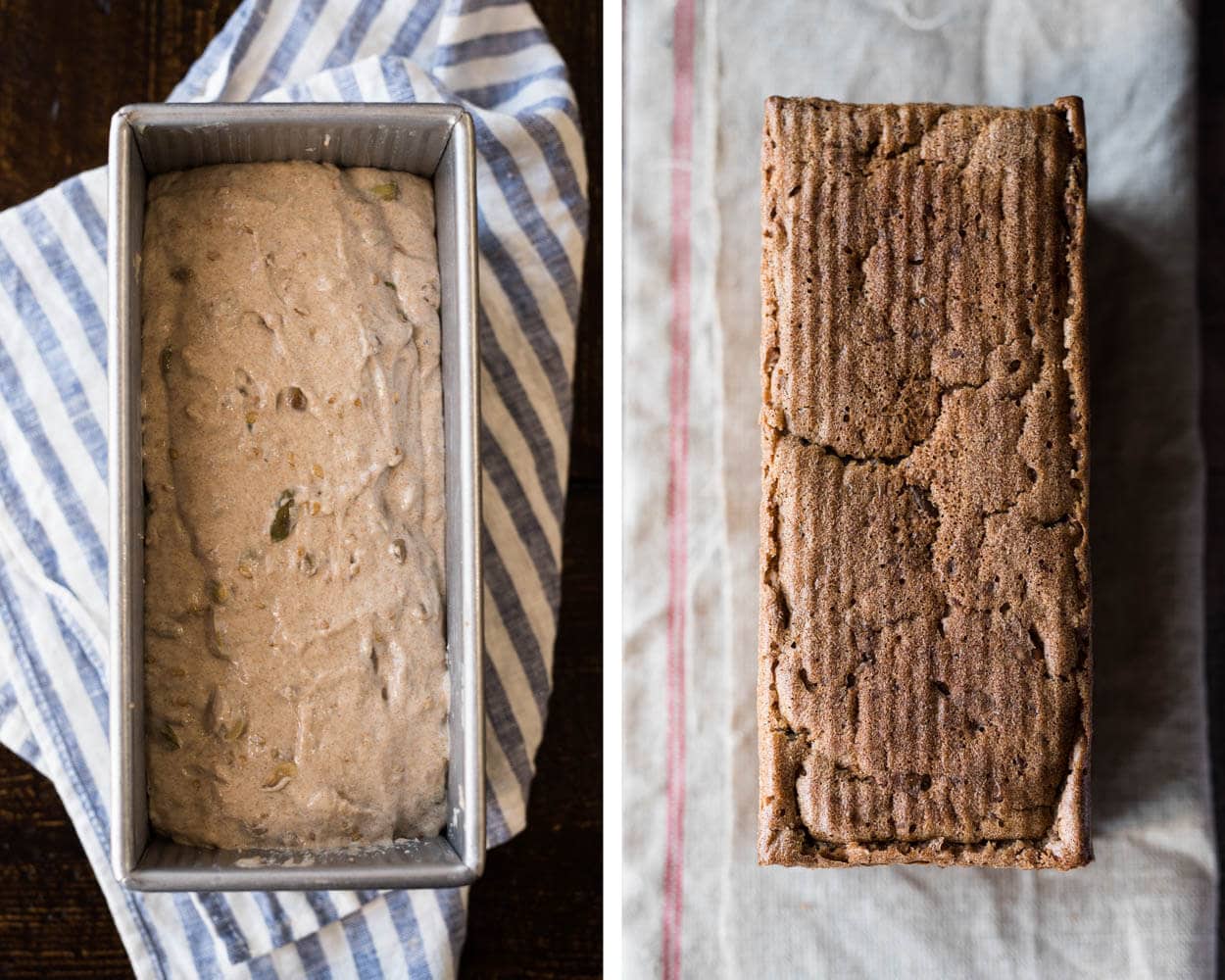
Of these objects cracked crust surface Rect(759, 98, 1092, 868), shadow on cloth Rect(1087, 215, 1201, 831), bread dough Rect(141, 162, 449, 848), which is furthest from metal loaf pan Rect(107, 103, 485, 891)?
shadow on cloth Rect(1087, 215, 1201, 831)

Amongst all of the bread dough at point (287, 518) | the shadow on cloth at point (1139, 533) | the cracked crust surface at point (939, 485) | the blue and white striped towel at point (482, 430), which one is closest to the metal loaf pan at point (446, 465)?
the bread dough at point (287, 518)

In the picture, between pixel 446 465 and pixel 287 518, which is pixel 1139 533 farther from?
pixel 287 518

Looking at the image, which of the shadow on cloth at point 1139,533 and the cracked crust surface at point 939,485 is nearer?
the cracked crust surface at point 939,485

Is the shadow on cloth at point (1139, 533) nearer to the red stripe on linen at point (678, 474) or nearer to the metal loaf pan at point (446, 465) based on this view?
the red stripe on linen at point (678, 474)

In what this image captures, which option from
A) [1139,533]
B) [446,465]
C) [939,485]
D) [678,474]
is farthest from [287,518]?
[1139,533]

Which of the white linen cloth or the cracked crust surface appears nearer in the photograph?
the cracked crust surface

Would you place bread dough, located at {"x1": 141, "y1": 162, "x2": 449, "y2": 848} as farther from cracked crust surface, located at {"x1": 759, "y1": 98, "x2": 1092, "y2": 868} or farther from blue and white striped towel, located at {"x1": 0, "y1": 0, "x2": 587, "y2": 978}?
cracked crust surface, located at {"x1": 759, "y1": 98, "x2": 1092, "y2": 868}

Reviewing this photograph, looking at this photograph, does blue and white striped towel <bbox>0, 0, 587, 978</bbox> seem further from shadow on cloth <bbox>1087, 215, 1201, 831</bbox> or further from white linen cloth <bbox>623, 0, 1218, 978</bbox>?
shadow on cloth <bbox>1087, 215, 1201, 831</bbox>
